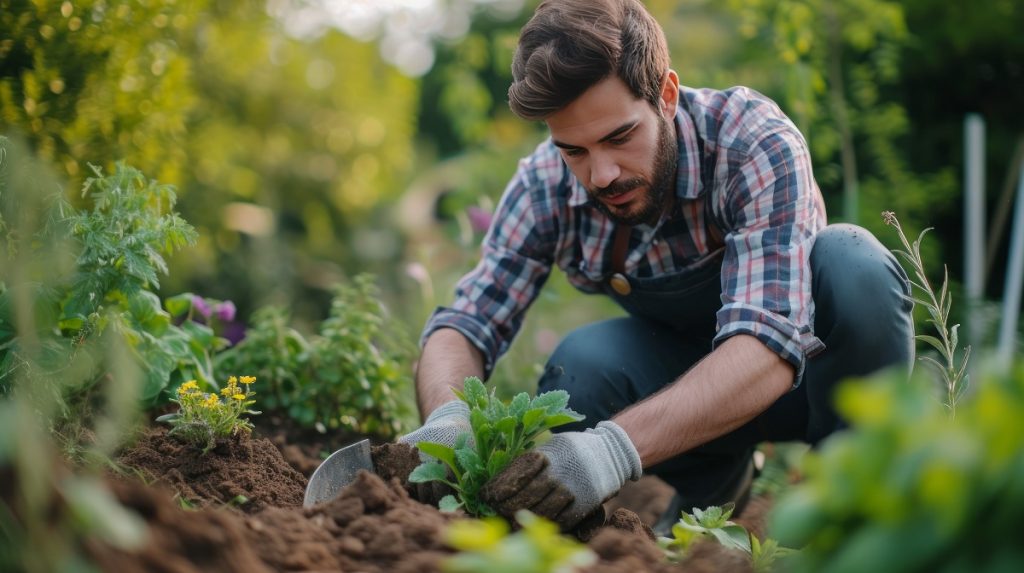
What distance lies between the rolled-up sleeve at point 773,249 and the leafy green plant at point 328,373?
945 millimetres

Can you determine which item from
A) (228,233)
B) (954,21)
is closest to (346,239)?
(228,233)

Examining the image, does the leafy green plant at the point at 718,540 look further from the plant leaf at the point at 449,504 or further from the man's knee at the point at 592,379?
the man's knee at the point at 592,379

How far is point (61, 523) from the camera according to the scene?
Result: 1.04 m

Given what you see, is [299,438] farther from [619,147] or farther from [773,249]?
[773,249]

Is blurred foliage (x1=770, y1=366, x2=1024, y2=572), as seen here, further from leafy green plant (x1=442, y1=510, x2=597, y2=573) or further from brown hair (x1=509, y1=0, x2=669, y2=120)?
brown hair (x1=509, y1=0, x2=669, y2=120)

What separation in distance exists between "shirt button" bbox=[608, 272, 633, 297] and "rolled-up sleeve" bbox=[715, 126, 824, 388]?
35 centimetres

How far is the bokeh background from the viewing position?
2.62 metres

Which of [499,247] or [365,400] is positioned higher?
[499,247]

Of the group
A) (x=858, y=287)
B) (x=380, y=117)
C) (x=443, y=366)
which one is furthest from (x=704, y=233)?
(x=380, y=117)

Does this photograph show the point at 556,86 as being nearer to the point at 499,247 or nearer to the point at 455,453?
the point at 499,247

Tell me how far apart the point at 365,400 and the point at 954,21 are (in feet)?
11.7

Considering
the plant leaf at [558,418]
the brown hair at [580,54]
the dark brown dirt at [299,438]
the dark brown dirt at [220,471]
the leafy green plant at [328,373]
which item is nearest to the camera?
the plant leaf at [558,418]

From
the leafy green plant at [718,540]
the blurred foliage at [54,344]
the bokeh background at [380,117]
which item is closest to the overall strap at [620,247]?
the bokeh background at [380,117]

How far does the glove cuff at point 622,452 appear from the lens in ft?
6.02
